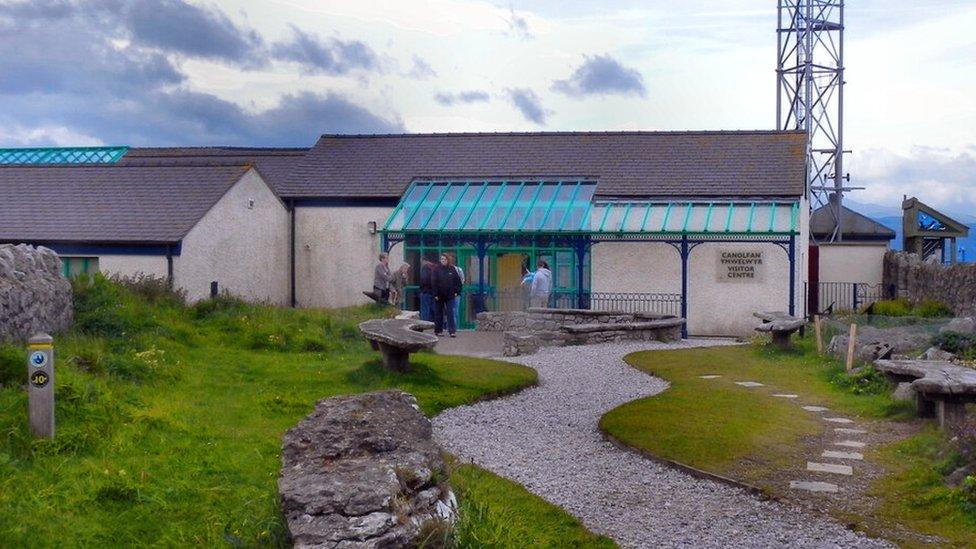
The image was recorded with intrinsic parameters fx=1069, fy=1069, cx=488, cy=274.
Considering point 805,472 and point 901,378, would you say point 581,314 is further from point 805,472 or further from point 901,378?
point 805,472

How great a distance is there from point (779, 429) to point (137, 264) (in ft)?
56.5

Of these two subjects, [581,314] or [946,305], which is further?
[946,305]

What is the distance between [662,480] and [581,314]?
47.6 ft

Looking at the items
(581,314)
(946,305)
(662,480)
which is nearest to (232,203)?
(581,314)

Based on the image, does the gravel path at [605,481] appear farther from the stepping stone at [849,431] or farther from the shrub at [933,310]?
the shrub at [933,310]

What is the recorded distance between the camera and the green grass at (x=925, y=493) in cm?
804

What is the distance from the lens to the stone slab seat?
74.6 feet

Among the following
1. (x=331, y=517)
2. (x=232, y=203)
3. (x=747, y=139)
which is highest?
(x=747, y=139)

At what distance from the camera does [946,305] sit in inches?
1033

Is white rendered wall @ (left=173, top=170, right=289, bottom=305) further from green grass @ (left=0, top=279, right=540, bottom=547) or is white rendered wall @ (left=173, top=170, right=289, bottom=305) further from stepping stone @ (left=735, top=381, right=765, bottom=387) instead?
stepping stone @ (left=735, top=381, right=765, bottom=387)

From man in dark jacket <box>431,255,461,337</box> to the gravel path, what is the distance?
692 centimetres

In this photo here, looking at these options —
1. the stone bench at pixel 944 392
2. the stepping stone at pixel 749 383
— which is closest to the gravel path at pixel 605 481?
the stepping stone at pixel 749 383

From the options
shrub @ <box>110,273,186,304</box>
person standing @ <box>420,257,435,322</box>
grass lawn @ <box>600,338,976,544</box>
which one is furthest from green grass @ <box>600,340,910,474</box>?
shrub @ <box>110,273,186,304</box>

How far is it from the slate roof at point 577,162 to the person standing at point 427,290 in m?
6.90
